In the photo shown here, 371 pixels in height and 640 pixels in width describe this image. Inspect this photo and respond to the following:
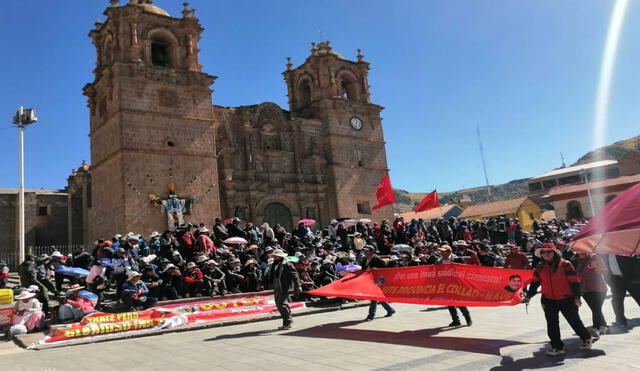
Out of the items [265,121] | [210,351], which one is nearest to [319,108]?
[265,121]

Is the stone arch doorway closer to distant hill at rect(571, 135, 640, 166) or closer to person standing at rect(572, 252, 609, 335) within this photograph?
person standing at rect(572, 252, 609, 335)

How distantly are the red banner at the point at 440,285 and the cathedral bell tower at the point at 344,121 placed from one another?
814 inches

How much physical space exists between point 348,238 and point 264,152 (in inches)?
447

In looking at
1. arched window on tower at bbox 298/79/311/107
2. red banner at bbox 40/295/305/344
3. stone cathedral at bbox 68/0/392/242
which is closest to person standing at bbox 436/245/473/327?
red banner at bbox 40/295/305/344

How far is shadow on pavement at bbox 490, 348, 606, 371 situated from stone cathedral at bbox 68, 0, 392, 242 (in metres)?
19.8

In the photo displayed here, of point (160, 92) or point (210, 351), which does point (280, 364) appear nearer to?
point (210, 351)

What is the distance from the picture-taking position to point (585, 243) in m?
7.21

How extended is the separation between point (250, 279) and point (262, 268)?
531mm

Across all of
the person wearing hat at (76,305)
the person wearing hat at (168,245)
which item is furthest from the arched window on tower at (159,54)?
the person wearing hat at (76,305)

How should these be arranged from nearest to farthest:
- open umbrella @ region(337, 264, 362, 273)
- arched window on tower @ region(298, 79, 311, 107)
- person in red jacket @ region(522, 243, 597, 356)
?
person in red jacket @ region(522, 243, 597, 356) → open umbrella @ region(337, 264, 362, 273) → arched window on tower @ region(298, 79, 311, 107)

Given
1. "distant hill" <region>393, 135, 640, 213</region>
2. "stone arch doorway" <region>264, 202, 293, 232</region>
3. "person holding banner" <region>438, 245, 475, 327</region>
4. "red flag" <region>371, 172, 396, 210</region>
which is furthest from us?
"distant hill" <region>393, 135, 640, 213</region>

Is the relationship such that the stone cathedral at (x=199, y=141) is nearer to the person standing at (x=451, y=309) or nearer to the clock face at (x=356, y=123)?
the clock face at (x=356, y=123)

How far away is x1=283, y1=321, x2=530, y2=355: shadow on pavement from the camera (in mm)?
6605

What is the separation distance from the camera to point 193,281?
1160 cm
